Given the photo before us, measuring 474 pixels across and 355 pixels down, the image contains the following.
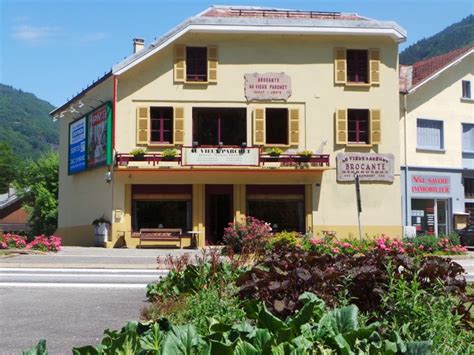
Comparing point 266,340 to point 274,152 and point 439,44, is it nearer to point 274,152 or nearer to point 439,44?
point 274,152

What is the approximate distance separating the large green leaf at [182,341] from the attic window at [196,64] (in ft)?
86.3

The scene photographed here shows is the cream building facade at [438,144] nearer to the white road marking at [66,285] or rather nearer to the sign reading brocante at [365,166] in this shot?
the sign reading brocante at [365,166]

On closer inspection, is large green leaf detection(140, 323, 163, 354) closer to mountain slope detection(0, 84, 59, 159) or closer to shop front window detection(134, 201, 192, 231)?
shop front window detection(134, 201, 192, 231)

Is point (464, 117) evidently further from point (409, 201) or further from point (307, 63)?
point (307, 63)

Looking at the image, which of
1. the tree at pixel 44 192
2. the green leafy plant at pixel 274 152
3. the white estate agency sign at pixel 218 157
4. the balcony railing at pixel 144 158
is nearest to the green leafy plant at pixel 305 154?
the green leafy plant at pixel 274 152

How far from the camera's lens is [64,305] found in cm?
948

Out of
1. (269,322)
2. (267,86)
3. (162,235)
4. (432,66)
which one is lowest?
(269,322)

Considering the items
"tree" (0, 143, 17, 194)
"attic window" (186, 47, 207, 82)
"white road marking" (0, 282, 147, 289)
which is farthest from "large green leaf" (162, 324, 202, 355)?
"tree" (0, 143, 17, 194)

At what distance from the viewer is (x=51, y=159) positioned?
2350 inches

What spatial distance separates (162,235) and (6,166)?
43.1 metres

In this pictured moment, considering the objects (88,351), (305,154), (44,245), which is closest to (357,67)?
(305,154)

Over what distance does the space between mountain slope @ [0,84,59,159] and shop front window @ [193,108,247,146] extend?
3174 inches

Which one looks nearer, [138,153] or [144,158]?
[138,153]

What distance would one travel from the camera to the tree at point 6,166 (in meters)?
66.4
